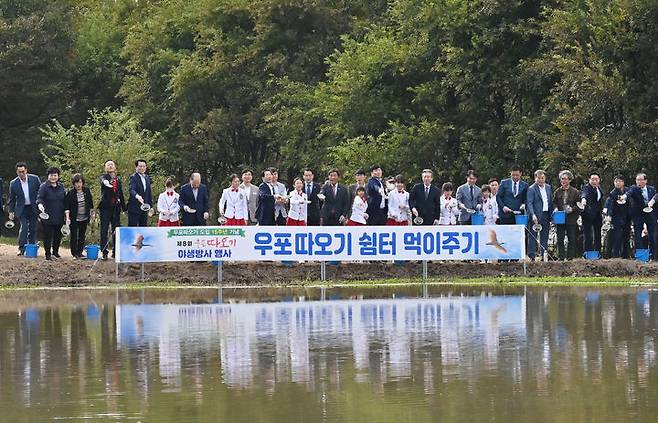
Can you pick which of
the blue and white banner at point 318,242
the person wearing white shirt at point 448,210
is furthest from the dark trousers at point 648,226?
the person wearing white shirt at point 448,210

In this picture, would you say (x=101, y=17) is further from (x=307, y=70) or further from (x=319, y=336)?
(x=319, y=336)

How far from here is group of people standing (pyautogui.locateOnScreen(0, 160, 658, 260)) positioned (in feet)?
108

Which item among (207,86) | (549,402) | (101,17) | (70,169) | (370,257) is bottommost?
(549,402)

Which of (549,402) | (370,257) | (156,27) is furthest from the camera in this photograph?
(156,27)

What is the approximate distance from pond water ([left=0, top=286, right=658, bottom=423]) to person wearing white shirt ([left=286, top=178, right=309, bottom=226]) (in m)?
5.13

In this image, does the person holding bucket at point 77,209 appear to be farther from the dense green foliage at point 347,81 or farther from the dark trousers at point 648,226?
the dense green foliage at point 347,81

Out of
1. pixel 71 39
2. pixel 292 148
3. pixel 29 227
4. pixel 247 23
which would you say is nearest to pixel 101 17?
pixel 71 39

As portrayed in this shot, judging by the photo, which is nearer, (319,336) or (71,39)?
(319,336)

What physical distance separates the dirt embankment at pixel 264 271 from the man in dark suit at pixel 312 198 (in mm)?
1231

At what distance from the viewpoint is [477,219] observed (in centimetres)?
3347

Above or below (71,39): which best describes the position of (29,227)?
below

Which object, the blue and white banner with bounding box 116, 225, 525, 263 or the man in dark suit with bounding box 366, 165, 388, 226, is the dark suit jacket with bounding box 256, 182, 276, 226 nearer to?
the blue and white banner with bounding box 116, 225, 525, 263

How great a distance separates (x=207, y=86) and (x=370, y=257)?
128 feet

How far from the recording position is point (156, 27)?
241 feet
